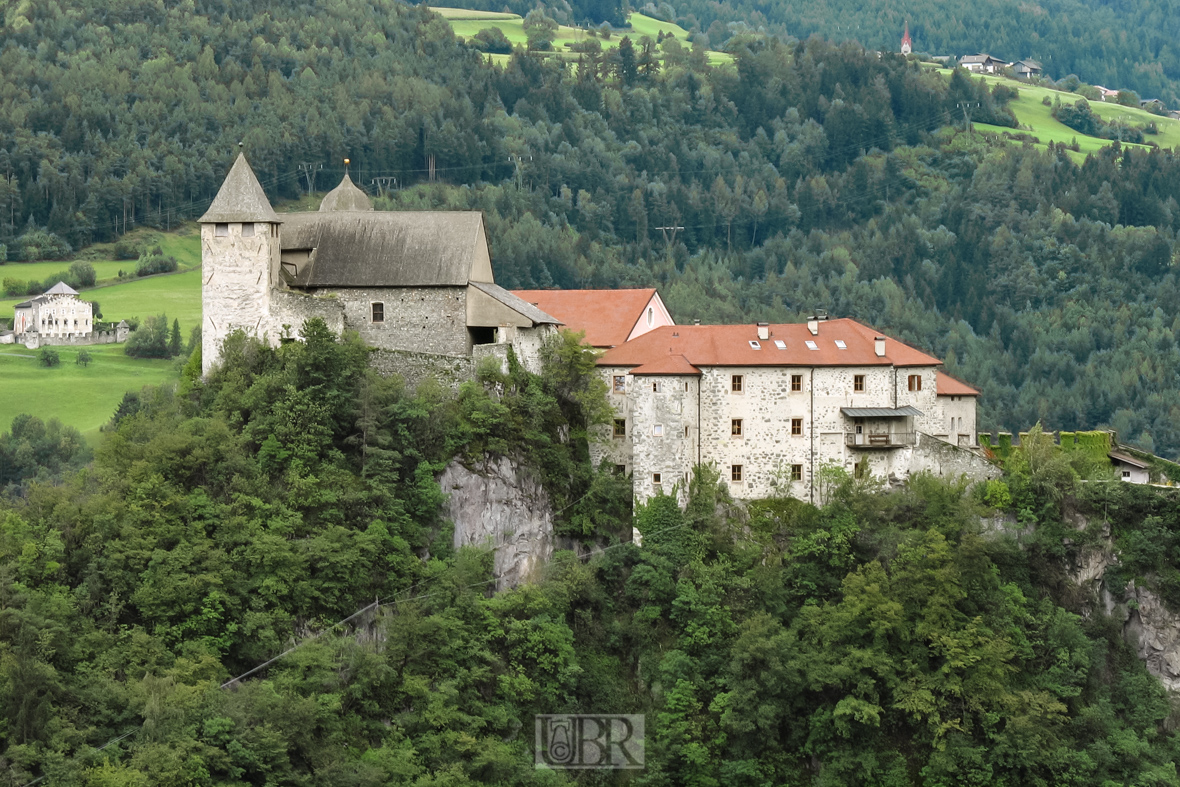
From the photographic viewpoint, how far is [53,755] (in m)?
53.3

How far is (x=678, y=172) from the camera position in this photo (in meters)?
156

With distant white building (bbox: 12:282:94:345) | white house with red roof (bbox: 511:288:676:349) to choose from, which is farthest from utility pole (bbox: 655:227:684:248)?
white house with red roof (bbox: 511:288:676:349)

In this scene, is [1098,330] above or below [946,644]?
above

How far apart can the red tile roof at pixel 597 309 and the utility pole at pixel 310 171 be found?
66.9m

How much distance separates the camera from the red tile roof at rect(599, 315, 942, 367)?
66188 mm

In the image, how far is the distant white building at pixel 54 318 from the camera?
362 feet

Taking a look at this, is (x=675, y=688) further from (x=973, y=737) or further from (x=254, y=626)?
(x=254, y=626)

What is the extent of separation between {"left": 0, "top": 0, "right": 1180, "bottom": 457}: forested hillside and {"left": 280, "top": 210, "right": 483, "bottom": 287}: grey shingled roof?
171 feet

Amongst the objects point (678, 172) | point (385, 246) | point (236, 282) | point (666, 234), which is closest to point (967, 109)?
point (678, 172)

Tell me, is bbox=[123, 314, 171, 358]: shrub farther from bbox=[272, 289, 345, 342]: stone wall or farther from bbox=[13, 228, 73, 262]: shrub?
bbox=[272, 289, 345, 342]: stone wall

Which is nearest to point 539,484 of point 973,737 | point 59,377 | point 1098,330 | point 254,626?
point 254,626

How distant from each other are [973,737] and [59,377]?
6443 centimetres

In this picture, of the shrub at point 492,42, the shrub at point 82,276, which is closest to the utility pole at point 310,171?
the shrub at point 82,276

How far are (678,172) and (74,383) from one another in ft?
226
